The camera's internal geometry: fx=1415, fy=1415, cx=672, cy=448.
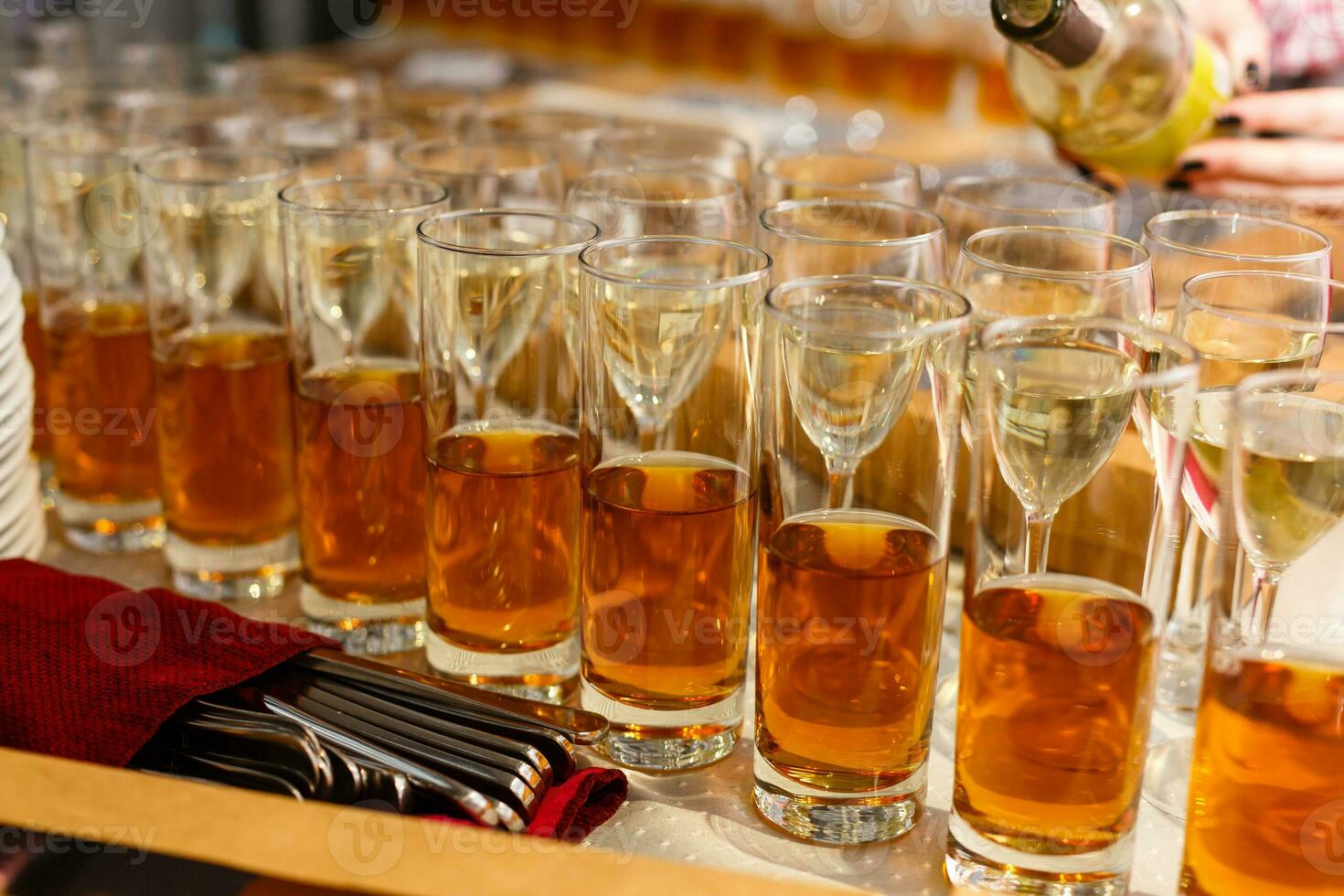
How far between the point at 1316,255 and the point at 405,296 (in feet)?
1.94

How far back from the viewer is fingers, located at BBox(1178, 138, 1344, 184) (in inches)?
48.0

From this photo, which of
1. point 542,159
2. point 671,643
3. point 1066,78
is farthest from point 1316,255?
point 542,159

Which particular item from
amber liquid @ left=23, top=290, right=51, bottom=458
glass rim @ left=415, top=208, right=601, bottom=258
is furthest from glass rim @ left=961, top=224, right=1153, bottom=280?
amber liquid @ left=23, top=290, right=51, bottom=458

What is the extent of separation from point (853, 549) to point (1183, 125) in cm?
64

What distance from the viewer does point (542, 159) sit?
114 cm

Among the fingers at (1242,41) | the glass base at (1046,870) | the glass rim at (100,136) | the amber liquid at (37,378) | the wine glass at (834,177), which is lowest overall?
the glass base at (1046,870)

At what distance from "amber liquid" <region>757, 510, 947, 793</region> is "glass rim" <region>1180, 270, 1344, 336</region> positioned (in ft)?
0.69

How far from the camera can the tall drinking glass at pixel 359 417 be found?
37.2 inches

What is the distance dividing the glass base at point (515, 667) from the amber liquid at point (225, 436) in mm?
202

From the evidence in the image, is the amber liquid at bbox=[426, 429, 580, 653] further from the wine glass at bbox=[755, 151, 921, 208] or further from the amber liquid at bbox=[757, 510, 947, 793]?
the wine glass at bbox=[755, 151, 921, 208]

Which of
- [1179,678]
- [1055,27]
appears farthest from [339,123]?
[1179,678]

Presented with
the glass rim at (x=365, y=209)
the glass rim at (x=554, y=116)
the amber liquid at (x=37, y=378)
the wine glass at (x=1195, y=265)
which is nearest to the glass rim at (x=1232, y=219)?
the wine glass at (x=1195, y=265)

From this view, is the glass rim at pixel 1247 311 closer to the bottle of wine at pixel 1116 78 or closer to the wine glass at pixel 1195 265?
the wine glass at pixel 1195 265

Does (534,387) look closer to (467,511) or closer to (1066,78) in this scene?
(467,511)
